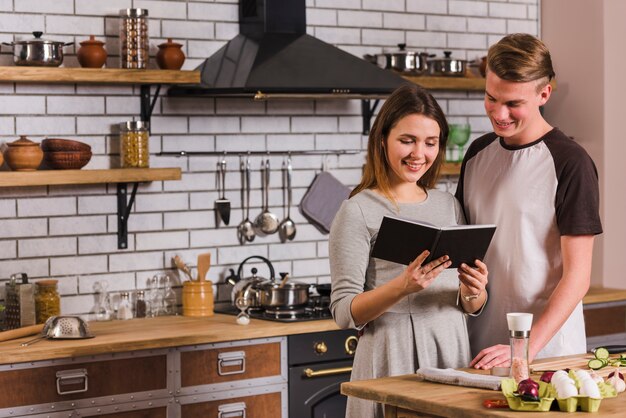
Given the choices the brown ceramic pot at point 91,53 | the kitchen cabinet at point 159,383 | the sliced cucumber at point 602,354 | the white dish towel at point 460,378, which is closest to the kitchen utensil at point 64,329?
the kitchen cabinet at point 159,383

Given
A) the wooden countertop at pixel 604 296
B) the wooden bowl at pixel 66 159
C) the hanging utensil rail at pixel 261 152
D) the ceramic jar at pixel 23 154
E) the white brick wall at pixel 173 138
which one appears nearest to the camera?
the ceramic jar at pixel 23 154

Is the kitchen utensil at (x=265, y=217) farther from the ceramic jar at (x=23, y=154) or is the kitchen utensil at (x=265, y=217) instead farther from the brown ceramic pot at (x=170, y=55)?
the ceramic jar at (x=23, y=154)

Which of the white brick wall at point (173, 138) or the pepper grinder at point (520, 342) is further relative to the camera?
the white brick wall at point (173, 138)

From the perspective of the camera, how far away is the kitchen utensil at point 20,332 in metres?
4.13

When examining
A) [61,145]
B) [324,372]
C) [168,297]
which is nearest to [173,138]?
[61,145]

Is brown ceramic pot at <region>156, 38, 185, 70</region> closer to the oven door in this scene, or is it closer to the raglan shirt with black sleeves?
the oven door

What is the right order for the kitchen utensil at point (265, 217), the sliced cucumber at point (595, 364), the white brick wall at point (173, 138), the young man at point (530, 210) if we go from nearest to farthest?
the sliced cucumber at point (595, 364) < the young man at point (530, 210) < the white brick wall at point (173, 138) < the kitchen utensil at point (265, 217)

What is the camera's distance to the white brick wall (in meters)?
4.69

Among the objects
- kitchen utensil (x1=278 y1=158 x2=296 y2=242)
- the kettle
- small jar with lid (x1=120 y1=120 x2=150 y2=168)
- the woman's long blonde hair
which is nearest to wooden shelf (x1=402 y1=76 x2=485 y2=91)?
kitchen utensil (x1=278 y1=158 x2=296 y2=242)

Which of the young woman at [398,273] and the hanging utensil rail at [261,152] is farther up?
the hanging utensil rail at [261,152]

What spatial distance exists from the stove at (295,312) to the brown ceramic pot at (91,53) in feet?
4.28

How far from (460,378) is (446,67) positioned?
10.5 feet

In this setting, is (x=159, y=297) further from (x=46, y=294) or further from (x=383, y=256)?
(x=383, y=256)

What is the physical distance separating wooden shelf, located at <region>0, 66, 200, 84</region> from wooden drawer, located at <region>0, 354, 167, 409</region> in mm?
1236
